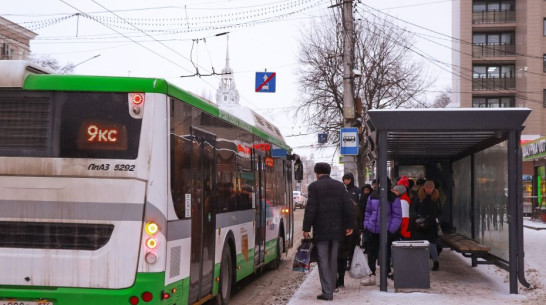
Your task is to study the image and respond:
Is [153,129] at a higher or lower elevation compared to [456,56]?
lower

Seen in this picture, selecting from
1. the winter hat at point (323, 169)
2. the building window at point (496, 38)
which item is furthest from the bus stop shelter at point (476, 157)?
the building window at point (496, 38)

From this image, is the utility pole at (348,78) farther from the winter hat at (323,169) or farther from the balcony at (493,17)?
the balcony at (493,17)

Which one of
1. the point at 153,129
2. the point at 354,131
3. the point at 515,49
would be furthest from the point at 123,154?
the point at 515,49

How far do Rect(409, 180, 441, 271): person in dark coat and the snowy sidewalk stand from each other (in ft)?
2.38

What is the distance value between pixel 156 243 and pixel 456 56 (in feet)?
173

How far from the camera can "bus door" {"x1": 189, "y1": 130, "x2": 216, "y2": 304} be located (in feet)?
25.1

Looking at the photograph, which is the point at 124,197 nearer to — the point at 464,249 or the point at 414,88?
the point at 464,249

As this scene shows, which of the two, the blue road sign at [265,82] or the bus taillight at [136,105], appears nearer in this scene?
the bus taillight at [136,105]

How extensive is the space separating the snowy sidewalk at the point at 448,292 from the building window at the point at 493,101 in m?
42.7

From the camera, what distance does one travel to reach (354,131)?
52.6 feet

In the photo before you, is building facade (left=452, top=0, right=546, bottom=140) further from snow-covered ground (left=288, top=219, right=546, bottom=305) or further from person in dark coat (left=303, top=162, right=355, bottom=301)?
person in dark coat (left=303, top=162, right=355, bottom=301)

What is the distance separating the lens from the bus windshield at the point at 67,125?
6.55 m

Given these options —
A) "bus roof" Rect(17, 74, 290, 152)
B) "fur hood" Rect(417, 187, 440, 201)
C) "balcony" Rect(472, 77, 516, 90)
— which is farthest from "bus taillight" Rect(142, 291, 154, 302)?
"balcony" Rect(472, 77, 516, 90)

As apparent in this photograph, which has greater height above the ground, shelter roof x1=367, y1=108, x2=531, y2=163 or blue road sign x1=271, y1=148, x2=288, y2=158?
shelter roof x1=367, y1=108, x2=531, y2=163
